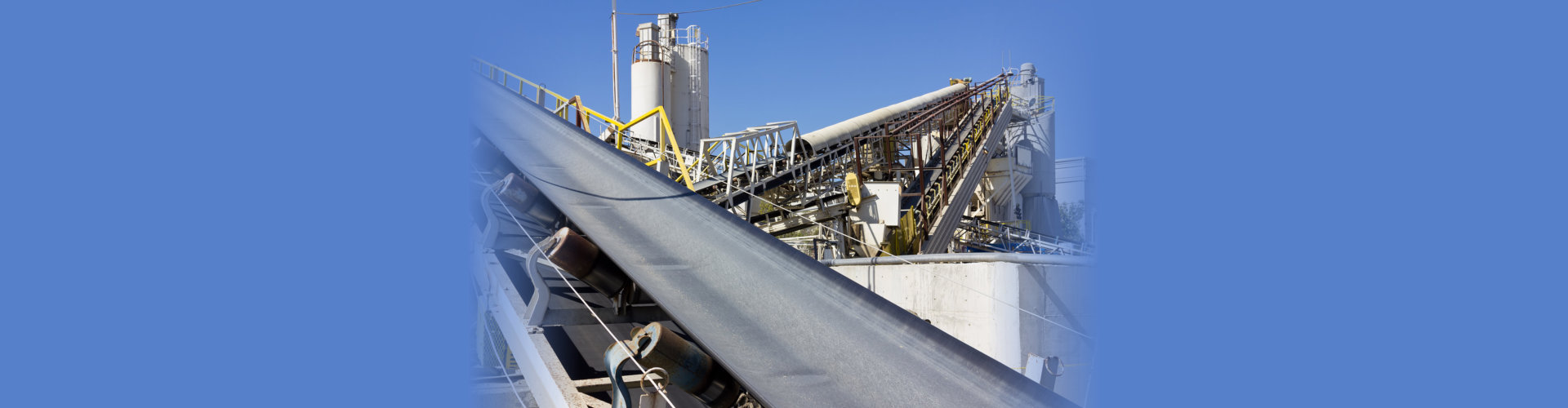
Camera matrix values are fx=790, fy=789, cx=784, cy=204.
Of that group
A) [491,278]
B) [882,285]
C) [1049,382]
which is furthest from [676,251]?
[882,285]

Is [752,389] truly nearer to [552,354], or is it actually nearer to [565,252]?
[565,252]

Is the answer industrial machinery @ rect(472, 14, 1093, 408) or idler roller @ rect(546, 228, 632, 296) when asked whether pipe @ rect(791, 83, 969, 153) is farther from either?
idler roller @ rect(546, 228, 632, 296)

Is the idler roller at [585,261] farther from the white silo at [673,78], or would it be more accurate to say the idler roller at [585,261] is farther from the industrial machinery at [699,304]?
the white silo at [673,78]

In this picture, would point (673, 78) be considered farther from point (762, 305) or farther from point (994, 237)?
point (762, 305)

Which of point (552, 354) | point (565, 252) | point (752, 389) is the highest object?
point (565, 252)

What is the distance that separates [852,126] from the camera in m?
20.4

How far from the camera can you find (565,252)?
4609mm

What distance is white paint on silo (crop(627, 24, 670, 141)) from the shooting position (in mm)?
30531

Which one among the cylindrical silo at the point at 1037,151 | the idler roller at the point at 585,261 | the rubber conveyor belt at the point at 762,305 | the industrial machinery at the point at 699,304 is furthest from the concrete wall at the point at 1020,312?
the cylindrical silo at the point at 1037,151

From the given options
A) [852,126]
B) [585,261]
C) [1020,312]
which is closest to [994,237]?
[852,126]

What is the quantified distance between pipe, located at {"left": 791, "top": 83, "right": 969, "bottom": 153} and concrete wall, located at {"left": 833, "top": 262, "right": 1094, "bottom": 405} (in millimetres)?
7244

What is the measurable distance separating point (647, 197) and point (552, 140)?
105cm

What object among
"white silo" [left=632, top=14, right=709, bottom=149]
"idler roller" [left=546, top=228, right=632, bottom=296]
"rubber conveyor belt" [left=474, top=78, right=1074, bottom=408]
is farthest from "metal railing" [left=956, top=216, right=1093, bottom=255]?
"rubber conveyor belt" [left=474, top=78, right=1074, bottom=408]

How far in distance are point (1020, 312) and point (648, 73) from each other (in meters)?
24.2
